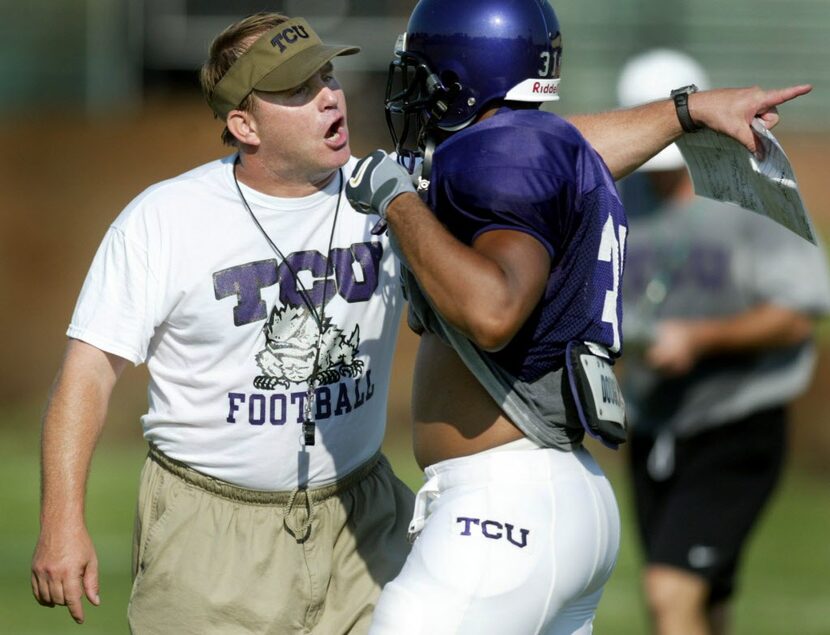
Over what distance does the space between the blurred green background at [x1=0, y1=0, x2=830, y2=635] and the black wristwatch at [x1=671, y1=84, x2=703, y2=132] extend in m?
4.28

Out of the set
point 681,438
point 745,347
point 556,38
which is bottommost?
point 681,438

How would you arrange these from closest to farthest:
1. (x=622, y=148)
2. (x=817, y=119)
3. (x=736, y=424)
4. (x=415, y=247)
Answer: (x=415, y=247), (x=622, y=148), (x=736, y=424), (x=817, y=119)

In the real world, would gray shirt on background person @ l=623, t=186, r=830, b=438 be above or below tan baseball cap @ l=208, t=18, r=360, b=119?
below

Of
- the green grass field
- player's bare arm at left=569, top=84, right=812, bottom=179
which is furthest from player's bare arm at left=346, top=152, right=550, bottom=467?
the green grass field

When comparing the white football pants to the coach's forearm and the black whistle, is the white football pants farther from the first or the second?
the coach's forearm

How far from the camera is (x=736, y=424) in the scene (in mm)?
6008

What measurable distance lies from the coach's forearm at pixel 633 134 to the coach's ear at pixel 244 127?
2.86ft

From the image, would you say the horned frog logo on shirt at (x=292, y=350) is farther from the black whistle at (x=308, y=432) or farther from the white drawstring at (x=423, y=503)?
the white drawstring at (x=423, y=503)

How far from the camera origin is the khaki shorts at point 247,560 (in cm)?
402

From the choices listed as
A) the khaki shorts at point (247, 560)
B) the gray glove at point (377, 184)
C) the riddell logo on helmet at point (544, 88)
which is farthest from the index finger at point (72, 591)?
the riddell logo on helmet at point (544, 88)

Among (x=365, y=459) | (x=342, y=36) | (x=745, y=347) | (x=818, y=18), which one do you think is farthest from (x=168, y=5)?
(x=365, y=459)

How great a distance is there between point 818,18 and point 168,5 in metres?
5.47

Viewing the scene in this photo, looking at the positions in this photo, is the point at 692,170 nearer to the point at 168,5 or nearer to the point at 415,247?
the point at 415,247

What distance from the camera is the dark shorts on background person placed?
5.75 metres
